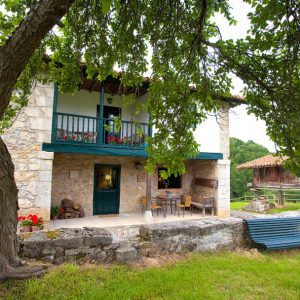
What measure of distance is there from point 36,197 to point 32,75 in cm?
462

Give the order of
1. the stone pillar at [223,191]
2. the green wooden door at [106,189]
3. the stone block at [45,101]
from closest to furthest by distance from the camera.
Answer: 1. the stone block at [45,101]
2. the green wooden door at [106,189]
3. the stone pillar at [223,191]

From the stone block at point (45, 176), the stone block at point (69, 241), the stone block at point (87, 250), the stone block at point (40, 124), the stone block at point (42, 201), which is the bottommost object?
the stone block at point (87, 250)

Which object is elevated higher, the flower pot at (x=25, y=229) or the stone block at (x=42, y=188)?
the stone block at (x=42, y=188)

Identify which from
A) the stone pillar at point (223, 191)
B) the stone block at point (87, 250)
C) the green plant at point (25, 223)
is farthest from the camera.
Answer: the stone pillar at point (223, 191)

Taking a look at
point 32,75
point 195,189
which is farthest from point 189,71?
point 195,189

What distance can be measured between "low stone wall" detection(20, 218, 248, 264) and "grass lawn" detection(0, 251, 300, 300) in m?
0.36

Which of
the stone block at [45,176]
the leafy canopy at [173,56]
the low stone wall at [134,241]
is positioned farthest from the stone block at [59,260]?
the stone block at [45,176]

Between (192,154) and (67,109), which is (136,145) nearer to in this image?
(67,109)

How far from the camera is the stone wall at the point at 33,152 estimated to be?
7.62 m

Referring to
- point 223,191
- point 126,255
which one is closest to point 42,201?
point 126,255

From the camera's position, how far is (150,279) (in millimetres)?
3893

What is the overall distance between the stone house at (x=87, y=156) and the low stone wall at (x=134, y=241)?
3428 mm

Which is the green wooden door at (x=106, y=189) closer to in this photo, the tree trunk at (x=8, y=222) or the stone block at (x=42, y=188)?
the stone block at (x=42, y=188)

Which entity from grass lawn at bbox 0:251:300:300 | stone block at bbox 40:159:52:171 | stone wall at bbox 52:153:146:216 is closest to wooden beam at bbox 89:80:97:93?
stone wall at bbox 52:153:146:216
